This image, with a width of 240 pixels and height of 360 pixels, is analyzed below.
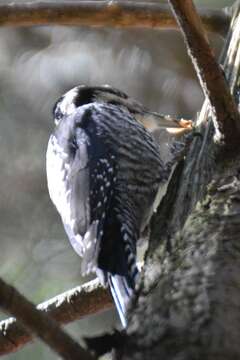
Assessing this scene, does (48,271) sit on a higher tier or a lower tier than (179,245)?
lower

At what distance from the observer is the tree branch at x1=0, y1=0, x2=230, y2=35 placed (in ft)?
9.25

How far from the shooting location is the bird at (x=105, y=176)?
241cm

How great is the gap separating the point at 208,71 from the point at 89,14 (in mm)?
1310

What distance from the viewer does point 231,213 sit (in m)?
1.43

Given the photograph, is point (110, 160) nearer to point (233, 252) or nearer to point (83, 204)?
point (83, 204)

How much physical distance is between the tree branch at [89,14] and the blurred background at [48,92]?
611mm

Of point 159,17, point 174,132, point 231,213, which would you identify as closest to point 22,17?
point 159,17

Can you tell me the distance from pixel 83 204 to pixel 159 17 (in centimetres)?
69

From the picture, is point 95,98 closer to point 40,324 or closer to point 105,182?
point 105,182

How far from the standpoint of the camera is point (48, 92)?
12.1 feet

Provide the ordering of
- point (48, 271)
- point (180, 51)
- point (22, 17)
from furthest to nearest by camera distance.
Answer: point (180, 51)
point (48, 271)
point (22, 17)

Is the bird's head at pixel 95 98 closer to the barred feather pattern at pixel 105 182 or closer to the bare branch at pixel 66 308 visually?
the barred feather pattern at pixel 105 182

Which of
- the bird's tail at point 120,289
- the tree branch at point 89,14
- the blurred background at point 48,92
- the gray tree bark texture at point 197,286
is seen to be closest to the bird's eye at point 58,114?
the blurred background at point 48,92

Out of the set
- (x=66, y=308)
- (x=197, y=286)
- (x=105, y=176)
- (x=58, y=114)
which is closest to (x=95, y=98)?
(x=58, y=114)
